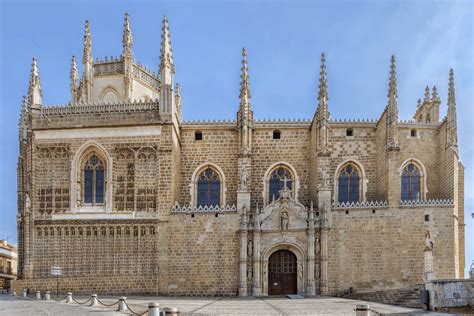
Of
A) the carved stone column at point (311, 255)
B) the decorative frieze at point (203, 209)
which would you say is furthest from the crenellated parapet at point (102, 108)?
the carved stone column at point (311, 255)

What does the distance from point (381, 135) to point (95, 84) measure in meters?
19.4

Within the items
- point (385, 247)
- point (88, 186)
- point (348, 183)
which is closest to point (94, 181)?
point (88, 186)

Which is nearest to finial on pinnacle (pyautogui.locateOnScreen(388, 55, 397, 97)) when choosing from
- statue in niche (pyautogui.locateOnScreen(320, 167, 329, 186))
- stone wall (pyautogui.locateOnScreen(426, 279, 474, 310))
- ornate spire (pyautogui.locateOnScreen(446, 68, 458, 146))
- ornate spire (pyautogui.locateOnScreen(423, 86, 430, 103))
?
ornate spire (pyautogui.locateOnScreen(446, 68, 458, 146))

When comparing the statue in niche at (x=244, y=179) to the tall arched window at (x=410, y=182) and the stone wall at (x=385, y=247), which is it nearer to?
the stone wall at (x=385, y=247)

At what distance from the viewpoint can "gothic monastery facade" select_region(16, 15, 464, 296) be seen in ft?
76.7

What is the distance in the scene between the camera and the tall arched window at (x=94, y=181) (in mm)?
24891

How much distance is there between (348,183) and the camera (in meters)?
26.5

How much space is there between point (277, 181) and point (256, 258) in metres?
5.07

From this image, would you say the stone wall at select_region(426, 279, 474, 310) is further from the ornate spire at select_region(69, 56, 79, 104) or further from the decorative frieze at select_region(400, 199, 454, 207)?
the ornate spire at select_region(69, 56, 79, 104)

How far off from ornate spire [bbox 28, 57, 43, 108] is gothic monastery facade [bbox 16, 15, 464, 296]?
0.36 ft

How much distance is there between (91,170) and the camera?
82.5 ft

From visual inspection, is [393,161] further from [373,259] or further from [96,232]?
[96,232]

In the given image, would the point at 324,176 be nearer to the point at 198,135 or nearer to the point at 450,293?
the point at 198,135

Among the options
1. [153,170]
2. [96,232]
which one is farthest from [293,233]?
[96,232]
